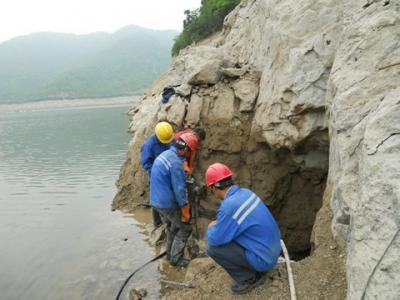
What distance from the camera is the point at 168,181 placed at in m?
6.49

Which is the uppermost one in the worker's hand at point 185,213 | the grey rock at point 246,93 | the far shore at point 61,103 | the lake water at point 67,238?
the grey rock at point 246,93

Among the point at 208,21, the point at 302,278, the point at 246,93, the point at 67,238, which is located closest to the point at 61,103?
the point at 208,21

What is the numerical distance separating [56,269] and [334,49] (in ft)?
22.4

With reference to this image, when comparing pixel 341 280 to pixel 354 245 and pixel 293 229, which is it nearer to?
pixel 354 245

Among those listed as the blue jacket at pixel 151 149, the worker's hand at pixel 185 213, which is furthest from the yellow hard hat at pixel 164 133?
the worker's hand at pixel 185 213

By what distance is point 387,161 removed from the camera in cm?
357

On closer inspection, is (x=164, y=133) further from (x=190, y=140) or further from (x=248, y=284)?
(x=248, y=284)

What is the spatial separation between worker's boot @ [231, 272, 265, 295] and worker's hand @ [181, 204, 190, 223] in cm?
179

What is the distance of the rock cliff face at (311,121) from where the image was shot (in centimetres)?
357

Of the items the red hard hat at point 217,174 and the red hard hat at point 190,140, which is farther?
the red hard hat at point 190,140

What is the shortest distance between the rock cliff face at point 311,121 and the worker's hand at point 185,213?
6.69ft

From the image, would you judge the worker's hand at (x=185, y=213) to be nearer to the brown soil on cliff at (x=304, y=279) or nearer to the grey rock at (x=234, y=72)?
the brown soil on cliff at (x=304, y=279)

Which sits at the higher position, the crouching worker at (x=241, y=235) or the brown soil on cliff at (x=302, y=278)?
the crouching worker at (x=241, y=235)

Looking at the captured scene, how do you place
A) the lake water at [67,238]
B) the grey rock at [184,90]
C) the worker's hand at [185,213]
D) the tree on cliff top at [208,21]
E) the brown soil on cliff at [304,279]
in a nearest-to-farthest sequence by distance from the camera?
the brown soil on cliff at [304,279] < the worker's hand at [185,213] < the lake water at [67,238] < the grey rock at [184,90] < the tree on cliff top at [208,21]
